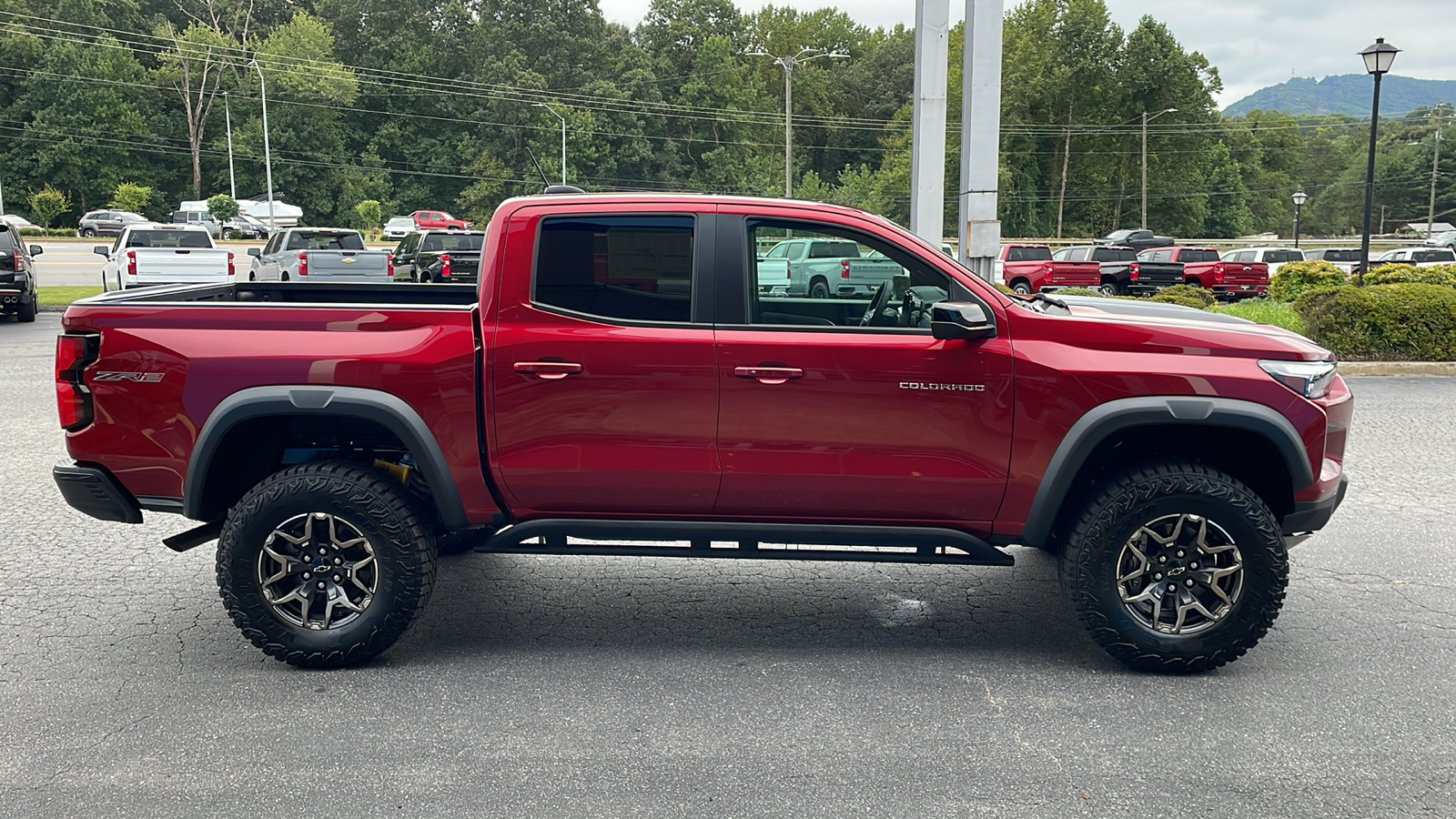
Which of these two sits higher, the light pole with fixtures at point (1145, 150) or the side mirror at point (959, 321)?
the light pole with fixtures at point (1145, 150)

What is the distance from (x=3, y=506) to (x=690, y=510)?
5.08m

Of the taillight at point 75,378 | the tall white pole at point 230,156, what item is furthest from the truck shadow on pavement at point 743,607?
the tall white pole at point 230,156

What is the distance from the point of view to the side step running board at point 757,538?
4.50 metres

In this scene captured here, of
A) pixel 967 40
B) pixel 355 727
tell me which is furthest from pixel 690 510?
pixel 967 40

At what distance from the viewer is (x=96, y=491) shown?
4.52 metres

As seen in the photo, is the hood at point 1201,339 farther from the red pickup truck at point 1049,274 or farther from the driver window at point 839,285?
the red pickup truck at point 1049,274

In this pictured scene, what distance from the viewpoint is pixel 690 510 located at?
461cm

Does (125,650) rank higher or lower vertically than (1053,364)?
lower

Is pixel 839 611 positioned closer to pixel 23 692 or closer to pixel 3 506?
pixel 23 692

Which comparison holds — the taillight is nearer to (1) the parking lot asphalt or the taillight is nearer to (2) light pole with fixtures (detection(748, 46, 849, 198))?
(1) the parking lot asphalt

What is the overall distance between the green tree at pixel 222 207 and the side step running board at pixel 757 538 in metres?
69.4

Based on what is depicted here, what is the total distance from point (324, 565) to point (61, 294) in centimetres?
2530

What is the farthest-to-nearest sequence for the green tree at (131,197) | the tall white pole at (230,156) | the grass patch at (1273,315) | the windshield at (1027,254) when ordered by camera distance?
the tall white pole at (230,156) → the green tree at (131,197) → the windshield at (1027,254) → the grass patch at (1273,315)

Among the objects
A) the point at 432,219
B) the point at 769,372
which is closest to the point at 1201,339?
the point at 769,372
